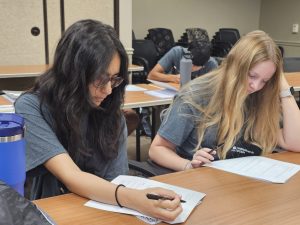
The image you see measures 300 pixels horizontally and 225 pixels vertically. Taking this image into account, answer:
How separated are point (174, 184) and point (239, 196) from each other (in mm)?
198

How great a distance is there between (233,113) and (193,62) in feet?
4.20

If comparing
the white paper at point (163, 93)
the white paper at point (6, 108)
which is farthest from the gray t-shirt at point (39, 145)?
the white paper at point (163, 93)

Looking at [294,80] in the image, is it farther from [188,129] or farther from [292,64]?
[188,129]

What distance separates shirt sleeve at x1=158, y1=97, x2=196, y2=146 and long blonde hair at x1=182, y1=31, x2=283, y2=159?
29 mm

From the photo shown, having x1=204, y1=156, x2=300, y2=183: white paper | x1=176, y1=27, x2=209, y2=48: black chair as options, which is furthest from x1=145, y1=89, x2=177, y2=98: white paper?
x1=176, y1=27, x2=209, y2=48: black chair

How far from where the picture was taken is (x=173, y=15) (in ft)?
22.8

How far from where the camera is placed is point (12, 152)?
818 millimetres

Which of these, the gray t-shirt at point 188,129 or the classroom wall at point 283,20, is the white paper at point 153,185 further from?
the classroom wall at point 283,20

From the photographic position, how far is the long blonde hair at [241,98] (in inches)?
58.6

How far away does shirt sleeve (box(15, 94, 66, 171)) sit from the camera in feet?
3.77

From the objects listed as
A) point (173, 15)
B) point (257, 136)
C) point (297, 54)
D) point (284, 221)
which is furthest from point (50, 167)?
point (297, 54)

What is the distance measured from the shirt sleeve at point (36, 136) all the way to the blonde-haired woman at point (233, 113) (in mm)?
514

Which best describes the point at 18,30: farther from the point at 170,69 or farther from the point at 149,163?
the point at 149,163

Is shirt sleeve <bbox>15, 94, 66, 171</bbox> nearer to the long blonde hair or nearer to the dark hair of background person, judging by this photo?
the long blonde hair
